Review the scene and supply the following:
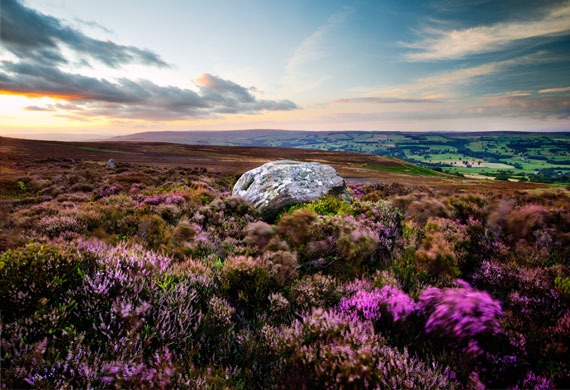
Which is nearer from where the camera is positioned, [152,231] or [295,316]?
[295,316]

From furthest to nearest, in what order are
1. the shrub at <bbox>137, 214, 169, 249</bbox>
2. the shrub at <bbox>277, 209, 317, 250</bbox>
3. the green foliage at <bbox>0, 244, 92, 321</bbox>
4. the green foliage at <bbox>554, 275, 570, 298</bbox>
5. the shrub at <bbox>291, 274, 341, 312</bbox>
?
the shrub at <bbox>137, 214, 169, 249</bbox> → the shrub at <bbox>277, 209, 317, 250</bbox> → the shrub at <bbox>291, 274, 341, 312</bbox> → the green foliage at <bbox>554, 275, 570, 298</bbox> → the green foliage at <bbox>0, 244, 92, 321</bbox>

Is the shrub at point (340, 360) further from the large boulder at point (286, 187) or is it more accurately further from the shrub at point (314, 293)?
the large boulder at point (286, 187)

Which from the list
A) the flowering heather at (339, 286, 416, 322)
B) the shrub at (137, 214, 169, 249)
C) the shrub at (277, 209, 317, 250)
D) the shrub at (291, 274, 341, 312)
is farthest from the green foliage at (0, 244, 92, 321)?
the shrub at (277, 209, 317, 250)

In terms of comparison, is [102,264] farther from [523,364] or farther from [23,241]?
[523,364]

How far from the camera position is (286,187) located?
888 centimetres

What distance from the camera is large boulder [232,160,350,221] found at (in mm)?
8586

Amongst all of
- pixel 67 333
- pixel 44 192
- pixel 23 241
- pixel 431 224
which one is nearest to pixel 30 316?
pixel 67 333

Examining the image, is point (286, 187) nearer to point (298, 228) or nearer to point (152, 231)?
point (298, 228)

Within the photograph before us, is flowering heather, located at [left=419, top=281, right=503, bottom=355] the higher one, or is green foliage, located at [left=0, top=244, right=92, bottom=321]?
green foliage, located at [left=0, top=244, right=92, bottom=321]

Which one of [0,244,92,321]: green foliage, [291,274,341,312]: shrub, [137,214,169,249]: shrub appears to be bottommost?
[291,274,341,312]: shrub

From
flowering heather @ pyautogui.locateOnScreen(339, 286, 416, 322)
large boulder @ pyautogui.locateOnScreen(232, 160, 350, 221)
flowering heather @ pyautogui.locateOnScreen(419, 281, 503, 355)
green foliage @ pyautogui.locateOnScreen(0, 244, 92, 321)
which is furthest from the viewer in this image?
large boulder @ pyautogui.locateOnScreen(232, 160, 350, 221)

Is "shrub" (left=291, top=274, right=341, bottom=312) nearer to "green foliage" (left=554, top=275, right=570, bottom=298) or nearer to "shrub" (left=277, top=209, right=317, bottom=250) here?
"shrub" (left=277, top=209, right=317, bottom=250)

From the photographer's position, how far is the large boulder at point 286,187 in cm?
859

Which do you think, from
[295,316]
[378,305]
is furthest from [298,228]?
[378,305]
